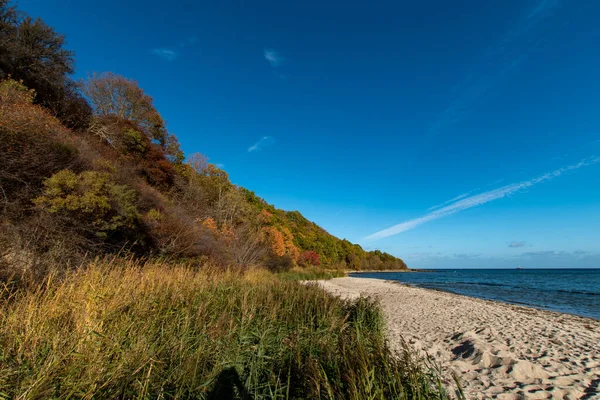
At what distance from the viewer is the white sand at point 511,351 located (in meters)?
4.24

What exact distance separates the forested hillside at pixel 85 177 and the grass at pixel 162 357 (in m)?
2.31

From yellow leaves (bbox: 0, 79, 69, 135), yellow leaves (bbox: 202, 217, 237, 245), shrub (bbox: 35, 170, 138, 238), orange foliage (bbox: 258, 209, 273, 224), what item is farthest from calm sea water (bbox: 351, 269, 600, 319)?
yellow leaves (bbox: 0, 79, 69, 135)

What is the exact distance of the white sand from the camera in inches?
167

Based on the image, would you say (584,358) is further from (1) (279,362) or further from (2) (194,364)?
(2) (194,364)

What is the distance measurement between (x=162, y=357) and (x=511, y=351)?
757 centimetres

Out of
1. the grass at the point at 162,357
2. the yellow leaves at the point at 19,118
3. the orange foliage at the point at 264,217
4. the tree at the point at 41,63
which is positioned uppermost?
the tree at the point at 41,63

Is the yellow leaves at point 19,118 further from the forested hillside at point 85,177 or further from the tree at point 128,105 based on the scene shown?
the tree at point 128,105

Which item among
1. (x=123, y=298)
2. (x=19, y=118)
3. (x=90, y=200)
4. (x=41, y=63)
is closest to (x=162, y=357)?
(x=123, y=298)

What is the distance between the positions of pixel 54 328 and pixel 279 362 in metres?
2.81

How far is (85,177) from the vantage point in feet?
28.0

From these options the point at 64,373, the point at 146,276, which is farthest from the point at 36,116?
the point at 64,373

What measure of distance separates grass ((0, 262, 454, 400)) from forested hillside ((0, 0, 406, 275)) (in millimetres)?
2314

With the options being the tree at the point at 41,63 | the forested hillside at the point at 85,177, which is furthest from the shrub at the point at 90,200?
the tree at the point at 41,63

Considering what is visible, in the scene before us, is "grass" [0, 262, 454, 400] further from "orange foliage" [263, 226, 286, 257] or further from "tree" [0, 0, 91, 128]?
"orange foliage" [263, 226, 286, 257]
